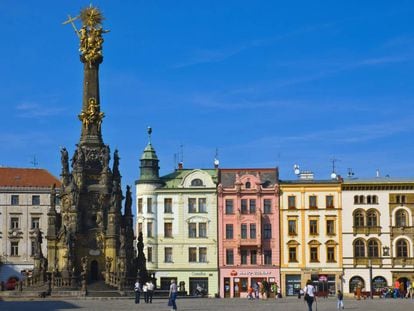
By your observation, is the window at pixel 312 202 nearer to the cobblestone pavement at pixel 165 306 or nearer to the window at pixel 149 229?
the window at pixel 149 229

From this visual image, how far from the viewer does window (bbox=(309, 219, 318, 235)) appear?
9719 cm

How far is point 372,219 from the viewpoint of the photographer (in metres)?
96.8

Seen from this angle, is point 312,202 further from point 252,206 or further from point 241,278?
point 241,278

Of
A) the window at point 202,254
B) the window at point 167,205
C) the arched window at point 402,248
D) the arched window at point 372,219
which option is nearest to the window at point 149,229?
the window at point 167,205

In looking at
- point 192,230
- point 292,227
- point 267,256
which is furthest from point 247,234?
point 192,230

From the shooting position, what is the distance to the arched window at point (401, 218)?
96438 millimetres

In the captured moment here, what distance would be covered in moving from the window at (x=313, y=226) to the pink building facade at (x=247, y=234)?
11.5 ft

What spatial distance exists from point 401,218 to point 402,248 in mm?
3048

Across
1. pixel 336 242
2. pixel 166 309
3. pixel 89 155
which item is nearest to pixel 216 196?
pixel 336 242

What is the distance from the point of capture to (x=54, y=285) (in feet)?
221

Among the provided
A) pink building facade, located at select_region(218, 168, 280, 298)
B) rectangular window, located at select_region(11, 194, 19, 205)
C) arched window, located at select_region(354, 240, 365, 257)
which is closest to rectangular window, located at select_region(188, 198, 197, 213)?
pink building facade, located at select_region(218, 168, 280, 298)

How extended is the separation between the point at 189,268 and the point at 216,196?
7923 mm

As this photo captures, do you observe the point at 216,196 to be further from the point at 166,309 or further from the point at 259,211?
the point at 166,309

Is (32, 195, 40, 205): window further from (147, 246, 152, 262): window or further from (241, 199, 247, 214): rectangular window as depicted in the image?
(241, 199, 247, 214): rectangular window
